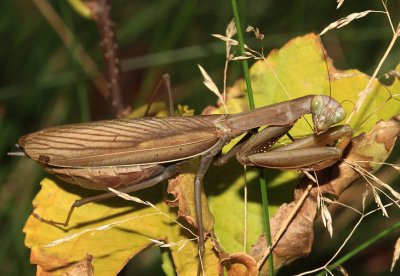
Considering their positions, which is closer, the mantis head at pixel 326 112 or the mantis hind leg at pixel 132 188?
the mantis head at pixel 326 112

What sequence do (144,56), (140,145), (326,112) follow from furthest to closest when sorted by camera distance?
(144,56) < (140,145) < (326,112)

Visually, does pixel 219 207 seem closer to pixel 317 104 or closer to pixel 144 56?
pixel 317 104

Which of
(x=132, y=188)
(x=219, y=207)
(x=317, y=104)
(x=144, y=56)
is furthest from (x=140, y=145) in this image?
(x=144, y=56)

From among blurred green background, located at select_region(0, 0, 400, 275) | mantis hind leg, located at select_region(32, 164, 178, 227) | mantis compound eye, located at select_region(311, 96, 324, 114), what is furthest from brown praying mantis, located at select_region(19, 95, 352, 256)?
blurred green background, located at select_region(0, 0, 400, 275)

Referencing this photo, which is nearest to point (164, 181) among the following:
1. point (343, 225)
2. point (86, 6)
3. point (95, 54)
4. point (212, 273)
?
point (212, 273)

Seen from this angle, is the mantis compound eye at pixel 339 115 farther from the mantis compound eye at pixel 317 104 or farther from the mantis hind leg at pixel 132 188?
the mantis hind leg at pixel 132 188

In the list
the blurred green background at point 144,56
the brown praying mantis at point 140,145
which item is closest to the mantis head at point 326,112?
the brown praying mantis at point 140,145
